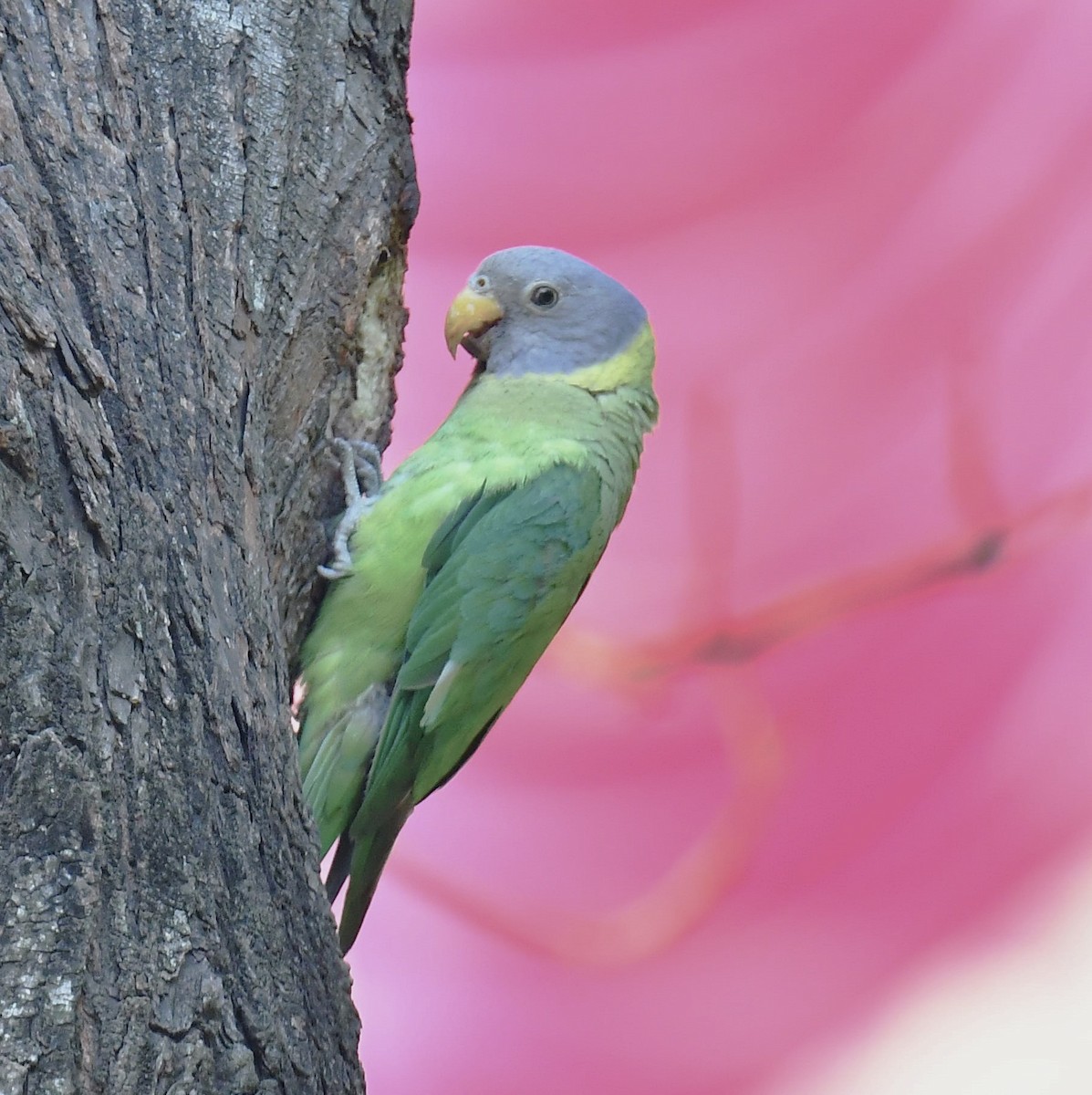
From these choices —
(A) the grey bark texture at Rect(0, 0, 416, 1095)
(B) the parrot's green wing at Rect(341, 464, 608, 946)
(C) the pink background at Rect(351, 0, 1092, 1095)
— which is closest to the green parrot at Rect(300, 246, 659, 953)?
(B) the parrot's green wing at Rect(341, 464, 608, 946)

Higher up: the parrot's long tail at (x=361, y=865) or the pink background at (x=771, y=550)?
the pink background at (x=771, y=550)

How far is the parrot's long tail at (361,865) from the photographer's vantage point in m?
1.52

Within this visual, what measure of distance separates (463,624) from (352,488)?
7.8 inches

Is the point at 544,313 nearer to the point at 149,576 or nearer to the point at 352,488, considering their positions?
the point at 352,488

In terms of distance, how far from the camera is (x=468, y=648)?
152 centimetres

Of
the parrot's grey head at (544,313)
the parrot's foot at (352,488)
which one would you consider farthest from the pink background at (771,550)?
the parrot's foot at (352,488)

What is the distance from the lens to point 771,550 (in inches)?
88.6

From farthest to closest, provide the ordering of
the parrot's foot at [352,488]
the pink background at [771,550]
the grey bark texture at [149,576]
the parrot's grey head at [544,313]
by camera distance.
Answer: the pink background at [771,550] → the parrot's grey head at [544,313] → the parrot's foot at [352,488] → the grey bark texture at [149,576]

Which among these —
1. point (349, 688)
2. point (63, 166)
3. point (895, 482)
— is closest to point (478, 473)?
point (349, 688)

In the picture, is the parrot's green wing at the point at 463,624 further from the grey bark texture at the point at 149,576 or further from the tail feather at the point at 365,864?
the grey bark texture at the point at 149,576

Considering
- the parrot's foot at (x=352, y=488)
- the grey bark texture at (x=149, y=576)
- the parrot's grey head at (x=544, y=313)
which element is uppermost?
the parrot's grey head at (x=544, y=313)

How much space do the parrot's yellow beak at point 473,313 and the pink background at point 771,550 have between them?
621 millimetres

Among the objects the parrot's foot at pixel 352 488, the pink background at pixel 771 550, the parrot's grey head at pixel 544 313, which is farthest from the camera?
the pink background at pixel 771 550

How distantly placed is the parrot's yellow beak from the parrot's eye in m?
0.04
